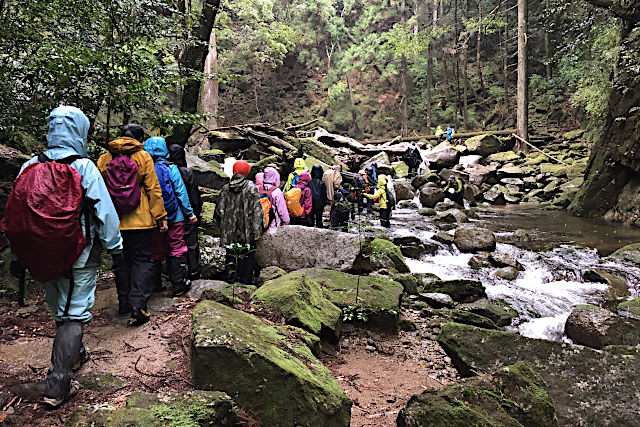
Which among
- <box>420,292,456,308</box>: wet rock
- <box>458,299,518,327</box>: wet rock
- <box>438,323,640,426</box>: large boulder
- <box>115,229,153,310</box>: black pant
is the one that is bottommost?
<box>458,299,518,327</box>: wet rock

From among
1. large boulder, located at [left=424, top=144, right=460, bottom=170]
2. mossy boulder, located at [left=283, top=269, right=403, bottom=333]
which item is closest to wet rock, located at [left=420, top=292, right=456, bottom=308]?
→ mossy boulder, located at [left=283, top=269, right=403, bottom=333]

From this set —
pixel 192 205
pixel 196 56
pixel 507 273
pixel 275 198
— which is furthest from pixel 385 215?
pixel 192 205

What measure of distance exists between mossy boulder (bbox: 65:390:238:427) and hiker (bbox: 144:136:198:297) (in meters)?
2.49

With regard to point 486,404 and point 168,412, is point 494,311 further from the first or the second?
point 168,412

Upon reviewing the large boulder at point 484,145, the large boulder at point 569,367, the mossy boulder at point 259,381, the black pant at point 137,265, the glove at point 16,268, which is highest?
the large boulder at point 484,145

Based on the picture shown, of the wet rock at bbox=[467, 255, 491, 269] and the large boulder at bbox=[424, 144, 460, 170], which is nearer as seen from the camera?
the wet rock at bbox=[467, 255, 491, 269]

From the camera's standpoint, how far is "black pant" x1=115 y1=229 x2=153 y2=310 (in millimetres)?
3836

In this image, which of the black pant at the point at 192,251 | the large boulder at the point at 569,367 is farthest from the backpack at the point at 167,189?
the large boulder at the point at 569,367

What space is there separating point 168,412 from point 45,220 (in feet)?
4.81

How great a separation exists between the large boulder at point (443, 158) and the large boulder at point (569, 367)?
18287 millimetres

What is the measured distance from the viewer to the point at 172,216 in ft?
15.1

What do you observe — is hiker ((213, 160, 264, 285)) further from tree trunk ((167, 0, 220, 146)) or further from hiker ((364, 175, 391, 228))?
hiker ((364, 175, 391, 228))

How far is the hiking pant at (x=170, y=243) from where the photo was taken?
179 inches

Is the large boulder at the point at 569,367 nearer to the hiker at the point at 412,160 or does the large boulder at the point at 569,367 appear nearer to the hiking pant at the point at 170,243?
the hiking pant at the point at 170,243
